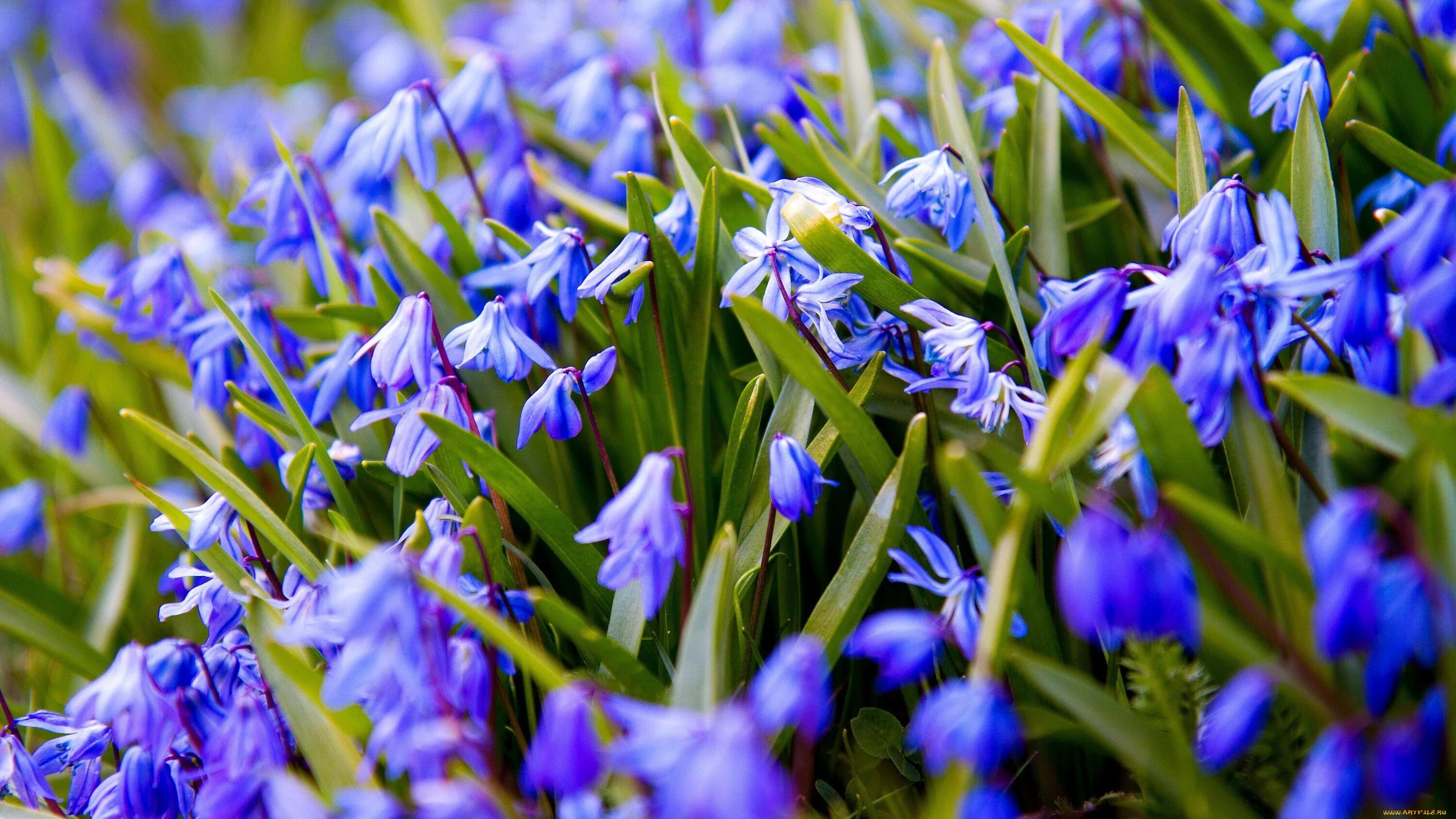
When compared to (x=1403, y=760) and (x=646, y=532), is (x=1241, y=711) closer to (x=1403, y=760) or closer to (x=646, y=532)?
(x=1403, y=760)

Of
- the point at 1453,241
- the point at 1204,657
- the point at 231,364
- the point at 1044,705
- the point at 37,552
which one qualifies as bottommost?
the point at 37,552

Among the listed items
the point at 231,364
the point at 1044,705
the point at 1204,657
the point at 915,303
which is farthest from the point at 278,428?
the point at 1204,657

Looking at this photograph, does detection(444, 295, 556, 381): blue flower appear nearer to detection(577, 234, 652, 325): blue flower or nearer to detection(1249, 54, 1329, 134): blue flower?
detection(577, 234, 652, 325): blue flower

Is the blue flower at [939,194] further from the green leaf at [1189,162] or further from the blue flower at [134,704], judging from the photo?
the blue flower at [134,704]

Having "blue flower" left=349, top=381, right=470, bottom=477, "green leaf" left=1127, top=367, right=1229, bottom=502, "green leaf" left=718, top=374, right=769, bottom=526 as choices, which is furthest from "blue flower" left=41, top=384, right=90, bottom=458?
"green leaf" left=1127, top=367, right=1229, bottom=502

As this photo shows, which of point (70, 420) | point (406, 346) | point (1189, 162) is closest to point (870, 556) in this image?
point (406, 346)

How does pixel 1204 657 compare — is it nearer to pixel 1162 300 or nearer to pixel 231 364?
pixel 1162 300
